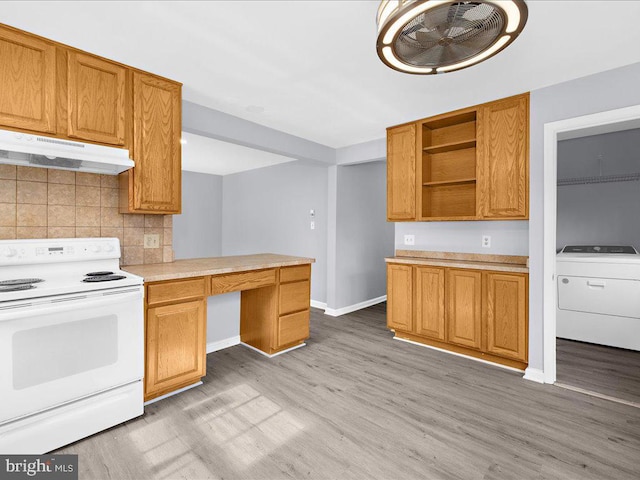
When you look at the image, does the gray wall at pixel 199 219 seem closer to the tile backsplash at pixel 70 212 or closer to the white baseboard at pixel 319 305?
the white baseboard at pixel 319 305

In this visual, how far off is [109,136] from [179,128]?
526 millimetres

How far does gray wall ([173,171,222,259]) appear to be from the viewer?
6.77m

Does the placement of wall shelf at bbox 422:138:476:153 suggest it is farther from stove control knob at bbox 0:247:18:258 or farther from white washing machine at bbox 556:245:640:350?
stove control knob at bbox 0:247:18:258

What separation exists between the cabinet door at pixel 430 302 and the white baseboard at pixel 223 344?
6.38ft

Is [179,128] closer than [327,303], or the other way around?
[179,128]

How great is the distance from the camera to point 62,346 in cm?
174

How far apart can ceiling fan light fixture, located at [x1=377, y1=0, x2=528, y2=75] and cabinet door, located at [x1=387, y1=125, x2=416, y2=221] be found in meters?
1.90

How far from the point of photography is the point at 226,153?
521 cm

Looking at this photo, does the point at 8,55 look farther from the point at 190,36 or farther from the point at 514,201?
the point at 514,201

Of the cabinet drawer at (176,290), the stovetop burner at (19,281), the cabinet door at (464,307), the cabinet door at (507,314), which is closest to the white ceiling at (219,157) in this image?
the cabinet drawer at (176,290)

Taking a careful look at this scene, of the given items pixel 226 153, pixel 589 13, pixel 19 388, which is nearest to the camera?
pixel 19 388

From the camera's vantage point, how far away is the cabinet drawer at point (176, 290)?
2178mm

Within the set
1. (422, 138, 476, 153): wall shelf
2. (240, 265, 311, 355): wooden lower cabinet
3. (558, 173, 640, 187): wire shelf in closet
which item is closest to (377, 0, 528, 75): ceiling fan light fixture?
(422, 138, 476, 153): wall shelf

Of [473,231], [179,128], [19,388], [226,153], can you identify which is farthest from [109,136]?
[473,231]
